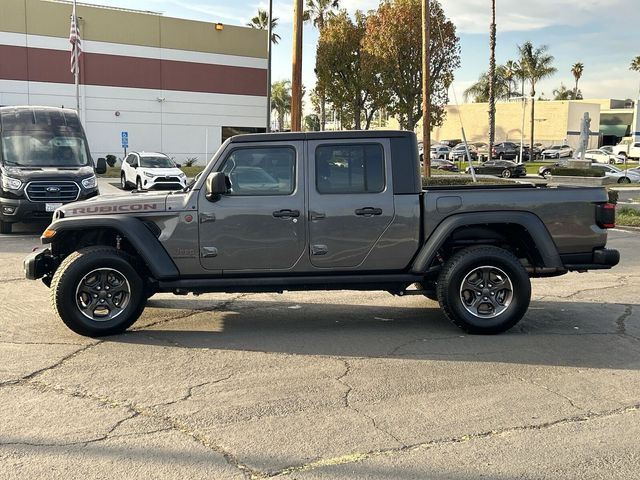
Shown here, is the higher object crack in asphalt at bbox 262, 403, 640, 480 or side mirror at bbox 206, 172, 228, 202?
side mirror at bbox 206, 172, 228, 202

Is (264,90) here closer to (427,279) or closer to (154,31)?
(154,31)

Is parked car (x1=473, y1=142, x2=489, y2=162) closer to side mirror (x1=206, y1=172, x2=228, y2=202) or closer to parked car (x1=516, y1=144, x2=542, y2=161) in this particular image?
parked car (x1=516, y1=144, x2=542, y2=161)

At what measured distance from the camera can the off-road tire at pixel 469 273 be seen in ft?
19.4

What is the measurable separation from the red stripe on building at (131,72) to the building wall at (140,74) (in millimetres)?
57

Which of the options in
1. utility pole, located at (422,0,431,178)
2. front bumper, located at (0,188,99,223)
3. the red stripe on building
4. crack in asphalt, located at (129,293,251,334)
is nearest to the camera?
crack in asphalt, located at (129,293,251,334)

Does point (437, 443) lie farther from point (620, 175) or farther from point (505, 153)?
point (505, 153)

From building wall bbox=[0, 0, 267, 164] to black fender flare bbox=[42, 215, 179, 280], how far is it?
3431 centimetres

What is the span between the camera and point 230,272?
592cm

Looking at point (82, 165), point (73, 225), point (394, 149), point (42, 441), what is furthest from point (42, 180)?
point (42, 441)

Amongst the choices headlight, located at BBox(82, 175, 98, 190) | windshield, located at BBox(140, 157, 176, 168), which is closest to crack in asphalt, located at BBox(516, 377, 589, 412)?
headlight, located at BBox(82, 175, 98, 190)

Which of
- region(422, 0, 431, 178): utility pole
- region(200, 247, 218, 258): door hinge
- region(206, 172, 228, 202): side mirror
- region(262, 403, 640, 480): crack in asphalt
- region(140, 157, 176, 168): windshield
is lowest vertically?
region(262, 403, 640, 480): crack in asphalt

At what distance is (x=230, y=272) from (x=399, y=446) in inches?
109

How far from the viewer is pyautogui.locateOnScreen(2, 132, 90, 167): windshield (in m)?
13.3

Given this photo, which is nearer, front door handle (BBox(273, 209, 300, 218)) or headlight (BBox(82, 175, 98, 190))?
front door handle (BBox(273, 209, 300, 218))
